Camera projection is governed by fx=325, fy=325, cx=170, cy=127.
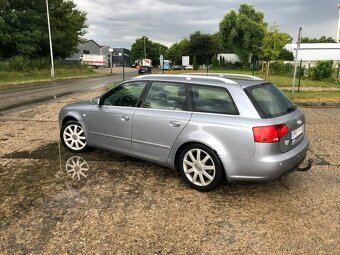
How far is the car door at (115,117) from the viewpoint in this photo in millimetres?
4957

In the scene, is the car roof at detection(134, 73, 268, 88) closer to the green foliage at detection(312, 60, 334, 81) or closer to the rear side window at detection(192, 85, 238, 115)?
the rear side window at detection(192, 85, 238, 115)

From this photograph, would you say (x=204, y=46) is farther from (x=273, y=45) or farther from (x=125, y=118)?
(x=125, y=118)

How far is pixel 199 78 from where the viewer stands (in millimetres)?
4590

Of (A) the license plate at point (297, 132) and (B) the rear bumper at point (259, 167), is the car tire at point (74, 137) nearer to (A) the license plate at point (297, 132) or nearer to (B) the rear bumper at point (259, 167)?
(B) the rear bumper at point (259, 167)

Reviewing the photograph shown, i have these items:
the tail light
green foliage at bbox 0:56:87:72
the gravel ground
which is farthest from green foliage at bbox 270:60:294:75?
the tail light

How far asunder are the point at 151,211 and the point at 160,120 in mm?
1313

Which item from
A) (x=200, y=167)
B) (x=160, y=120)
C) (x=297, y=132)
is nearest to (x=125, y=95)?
(x=160, y=120)

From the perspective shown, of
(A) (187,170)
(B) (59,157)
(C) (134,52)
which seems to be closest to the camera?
(A) (187,170)

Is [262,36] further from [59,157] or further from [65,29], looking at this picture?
[59,157]

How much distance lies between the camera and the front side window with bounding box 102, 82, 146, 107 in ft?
16.3

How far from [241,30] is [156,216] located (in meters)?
57.8

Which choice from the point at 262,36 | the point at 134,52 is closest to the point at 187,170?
the point at 262,36

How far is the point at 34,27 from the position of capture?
3528 centimetres

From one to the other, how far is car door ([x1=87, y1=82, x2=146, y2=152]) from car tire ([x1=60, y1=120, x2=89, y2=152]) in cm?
32
